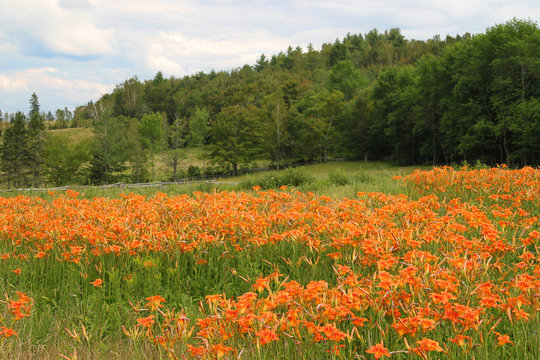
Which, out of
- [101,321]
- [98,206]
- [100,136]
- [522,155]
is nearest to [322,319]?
[101,321]

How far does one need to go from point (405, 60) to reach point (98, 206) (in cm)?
9575

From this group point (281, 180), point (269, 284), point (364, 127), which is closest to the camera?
point (269, 284)

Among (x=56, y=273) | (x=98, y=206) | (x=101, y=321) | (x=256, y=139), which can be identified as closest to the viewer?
(x=101, y=321)

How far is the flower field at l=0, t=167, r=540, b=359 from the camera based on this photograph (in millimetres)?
2260

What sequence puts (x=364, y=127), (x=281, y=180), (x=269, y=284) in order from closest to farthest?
(x=269, y=284)
(x=281, y=180)
(x=364, y=127)

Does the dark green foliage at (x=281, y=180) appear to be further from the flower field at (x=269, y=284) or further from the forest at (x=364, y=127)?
the forest at (x=364, y=127)

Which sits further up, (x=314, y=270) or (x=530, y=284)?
(x=530, y=284)

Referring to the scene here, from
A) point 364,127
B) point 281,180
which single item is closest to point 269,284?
point 281,180

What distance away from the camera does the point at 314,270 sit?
3645mm

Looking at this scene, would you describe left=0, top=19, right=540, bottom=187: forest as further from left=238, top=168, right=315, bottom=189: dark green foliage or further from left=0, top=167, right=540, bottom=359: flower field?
left=0, top=167, right=540, bottom=359: flower field

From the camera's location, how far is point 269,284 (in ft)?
12.5

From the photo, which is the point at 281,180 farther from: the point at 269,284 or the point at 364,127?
the point at 364,127

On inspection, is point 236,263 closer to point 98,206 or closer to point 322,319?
point 322,319

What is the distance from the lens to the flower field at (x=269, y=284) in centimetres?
226
